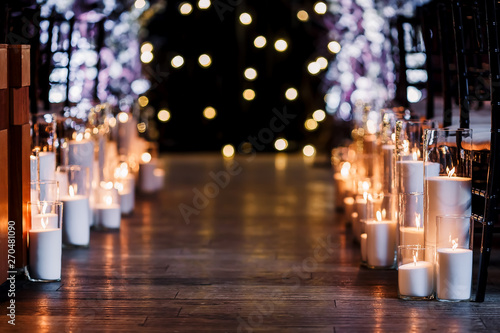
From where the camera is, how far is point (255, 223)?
4.31 meters

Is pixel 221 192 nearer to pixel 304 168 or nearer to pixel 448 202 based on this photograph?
pixel 304 168

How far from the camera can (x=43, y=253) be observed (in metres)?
2.81

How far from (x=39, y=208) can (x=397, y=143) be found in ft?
4.32

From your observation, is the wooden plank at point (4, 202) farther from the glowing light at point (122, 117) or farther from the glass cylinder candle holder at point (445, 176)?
the glowing light at point (122, 117)

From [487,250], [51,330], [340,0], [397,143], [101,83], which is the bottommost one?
[51,330]

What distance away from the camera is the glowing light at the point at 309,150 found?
26.4 feet

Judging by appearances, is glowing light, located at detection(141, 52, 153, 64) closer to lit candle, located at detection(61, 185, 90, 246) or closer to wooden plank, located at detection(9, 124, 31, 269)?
lit candle, located at detection(61, 185, 90, 246)

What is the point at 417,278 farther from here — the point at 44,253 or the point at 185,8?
the point at 185,8

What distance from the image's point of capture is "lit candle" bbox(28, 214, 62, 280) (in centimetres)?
281

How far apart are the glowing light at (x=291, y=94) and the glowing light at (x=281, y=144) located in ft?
1.40

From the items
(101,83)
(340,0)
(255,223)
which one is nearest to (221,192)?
(255,223)

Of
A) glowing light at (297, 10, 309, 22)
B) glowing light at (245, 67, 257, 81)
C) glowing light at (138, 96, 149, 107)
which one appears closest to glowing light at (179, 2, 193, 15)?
glowing light at (245, 67, 257, 81)

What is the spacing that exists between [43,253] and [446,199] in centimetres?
138

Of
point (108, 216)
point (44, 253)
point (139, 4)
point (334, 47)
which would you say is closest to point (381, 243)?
point (44, 253)
